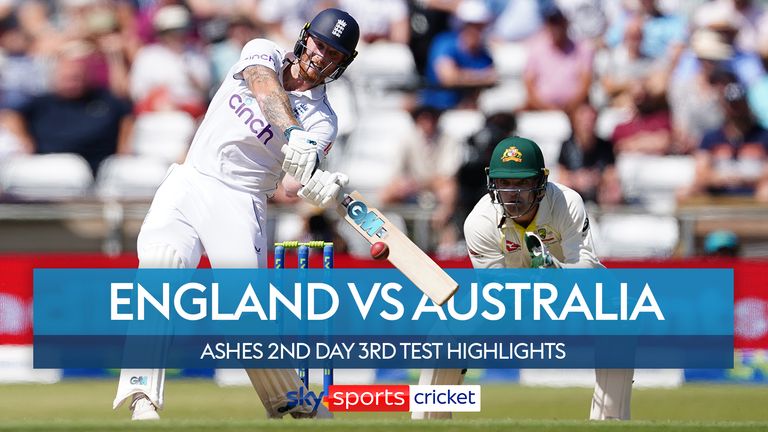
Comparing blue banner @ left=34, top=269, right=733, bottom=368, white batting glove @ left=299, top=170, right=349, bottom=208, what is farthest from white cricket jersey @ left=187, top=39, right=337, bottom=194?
blue banner @ left=34, top=269, right=733, bottom=368

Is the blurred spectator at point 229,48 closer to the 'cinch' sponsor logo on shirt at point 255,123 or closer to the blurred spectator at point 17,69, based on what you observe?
the blurred spectator at point 17,69

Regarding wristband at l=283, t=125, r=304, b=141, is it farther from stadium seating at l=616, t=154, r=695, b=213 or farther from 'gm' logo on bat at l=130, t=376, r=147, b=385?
stadium seating at l=616, t=154, r=695, b=213

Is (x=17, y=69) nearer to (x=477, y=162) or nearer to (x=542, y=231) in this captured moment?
(x=477, y=162)

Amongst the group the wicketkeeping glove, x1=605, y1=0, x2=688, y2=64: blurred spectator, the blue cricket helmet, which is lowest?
the wicketkeeping glove

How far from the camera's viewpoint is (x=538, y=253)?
6988mm

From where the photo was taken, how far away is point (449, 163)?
528 inches

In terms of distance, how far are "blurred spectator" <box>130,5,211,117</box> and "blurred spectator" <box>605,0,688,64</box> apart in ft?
14.2

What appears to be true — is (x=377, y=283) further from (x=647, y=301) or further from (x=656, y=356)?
(x=656, y=356)

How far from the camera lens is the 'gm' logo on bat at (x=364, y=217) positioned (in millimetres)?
6664

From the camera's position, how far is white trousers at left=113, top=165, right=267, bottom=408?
6805 millimetres

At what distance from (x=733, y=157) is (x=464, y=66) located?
9.35ft

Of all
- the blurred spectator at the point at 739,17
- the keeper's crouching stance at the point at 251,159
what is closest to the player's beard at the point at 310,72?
the keeper's crouching stance at the point at 251,159

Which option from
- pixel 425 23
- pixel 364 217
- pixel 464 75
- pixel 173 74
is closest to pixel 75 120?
pixel 173 74

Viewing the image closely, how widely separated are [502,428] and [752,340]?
20.6 ft
